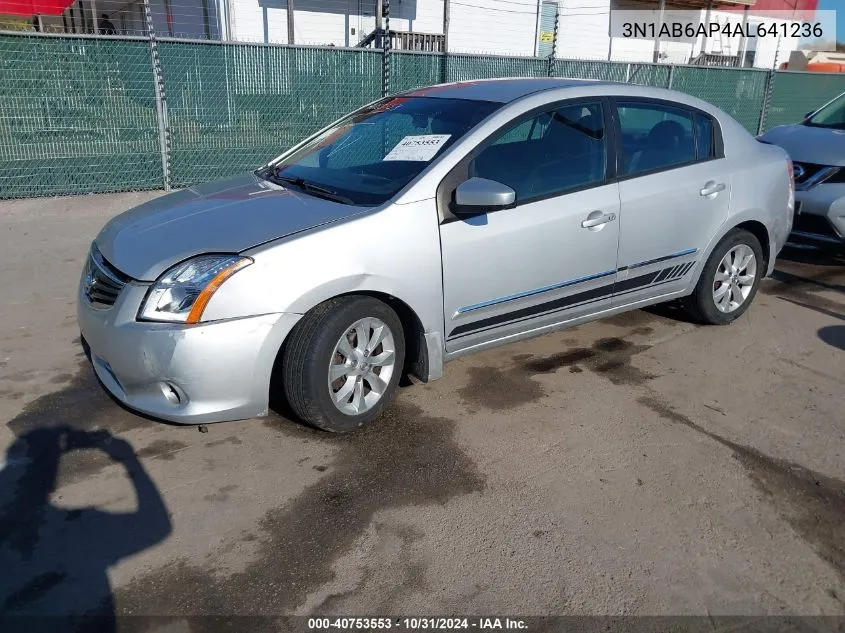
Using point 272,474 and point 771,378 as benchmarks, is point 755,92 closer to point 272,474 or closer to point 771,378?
point 771,378

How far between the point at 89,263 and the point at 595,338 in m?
3.29

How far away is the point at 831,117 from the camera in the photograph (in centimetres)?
774

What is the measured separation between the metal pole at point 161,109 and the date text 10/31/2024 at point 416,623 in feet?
24.8

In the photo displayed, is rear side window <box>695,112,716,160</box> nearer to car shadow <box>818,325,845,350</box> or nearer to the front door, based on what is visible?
the front door

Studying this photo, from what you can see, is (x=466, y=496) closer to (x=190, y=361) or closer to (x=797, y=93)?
(x=190, y=361)

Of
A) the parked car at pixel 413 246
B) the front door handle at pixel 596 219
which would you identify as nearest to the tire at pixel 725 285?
the parked car at pixel 413 246

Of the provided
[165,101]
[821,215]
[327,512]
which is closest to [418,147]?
[327,512]

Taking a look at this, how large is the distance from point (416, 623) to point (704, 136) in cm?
384

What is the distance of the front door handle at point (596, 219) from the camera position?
13.5 ft

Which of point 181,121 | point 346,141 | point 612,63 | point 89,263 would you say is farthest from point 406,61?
point 89,263

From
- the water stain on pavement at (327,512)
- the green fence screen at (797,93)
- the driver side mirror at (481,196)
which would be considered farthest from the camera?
the green fence screen at (797,93)

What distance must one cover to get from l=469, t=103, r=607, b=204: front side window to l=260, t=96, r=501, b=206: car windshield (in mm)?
204

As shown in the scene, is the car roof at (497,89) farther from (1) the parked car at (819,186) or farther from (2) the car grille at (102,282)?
(1) the parked car at (819,186)

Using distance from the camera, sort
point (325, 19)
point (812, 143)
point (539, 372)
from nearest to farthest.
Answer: point (539, 372), point (812, 143), point (325, 19)
